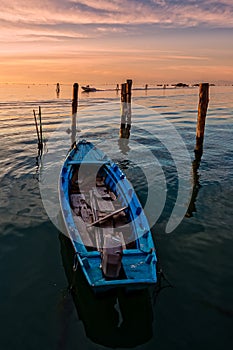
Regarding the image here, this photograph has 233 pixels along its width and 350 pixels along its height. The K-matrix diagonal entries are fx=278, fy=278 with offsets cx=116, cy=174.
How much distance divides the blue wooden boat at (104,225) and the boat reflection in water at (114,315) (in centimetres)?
50

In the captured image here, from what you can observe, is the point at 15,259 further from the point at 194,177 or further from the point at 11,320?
the point at 194,177

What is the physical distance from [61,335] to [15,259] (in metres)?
2.89

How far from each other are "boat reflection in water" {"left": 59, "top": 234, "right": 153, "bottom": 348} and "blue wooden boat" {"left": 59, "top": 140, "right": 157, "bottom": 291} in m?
0.50

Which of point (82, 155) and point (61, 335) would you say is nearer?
point (61, 335)

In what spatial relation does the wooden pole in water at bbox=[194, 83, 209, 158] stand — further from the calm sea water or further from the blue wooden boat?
the blue wooden boat

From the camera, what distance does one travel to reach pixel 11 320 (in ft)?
19.6

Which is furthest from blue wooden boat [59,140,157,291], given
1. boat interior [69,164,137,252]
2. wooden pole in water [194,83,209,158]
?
wooden pole in water [194,83,209,158]

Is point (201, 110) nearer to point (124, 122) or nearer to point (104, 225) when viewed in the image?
point (124, 122)

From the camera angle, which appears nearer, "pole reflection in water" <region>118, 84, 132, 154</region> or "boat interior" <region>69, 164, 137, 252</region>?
"boat interior" <region>69, 164, 137, 252</region>

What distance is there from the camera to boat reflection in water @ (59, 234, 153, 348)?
Result: 18.6ft

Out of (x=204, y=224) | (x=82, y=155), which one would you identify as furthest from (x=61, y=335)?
(x=82, y=155)

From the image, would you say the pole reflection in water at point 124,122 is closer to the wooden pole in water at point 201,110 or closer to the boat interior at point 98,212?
the wooden pole in water at point 201,110

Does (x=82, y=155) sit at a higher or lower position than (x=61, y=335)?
higher

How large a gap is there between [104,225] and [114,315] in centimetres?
275
